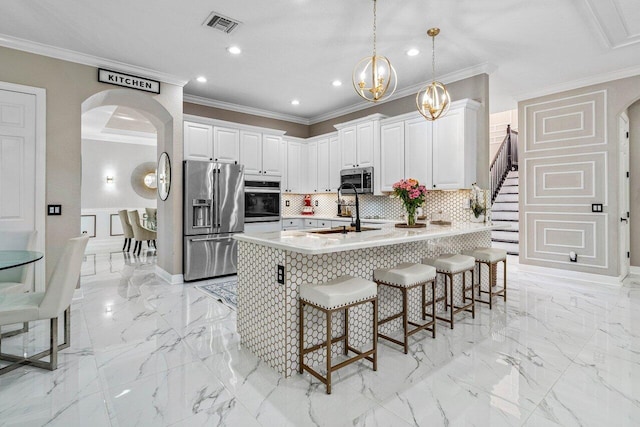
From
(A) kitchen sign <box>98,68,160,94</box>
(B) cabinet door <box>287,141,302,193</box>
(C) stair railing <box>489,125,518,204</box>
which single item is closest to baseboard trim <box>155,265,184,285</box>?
(A) kitchen sign <box>98,68,160,94</box>

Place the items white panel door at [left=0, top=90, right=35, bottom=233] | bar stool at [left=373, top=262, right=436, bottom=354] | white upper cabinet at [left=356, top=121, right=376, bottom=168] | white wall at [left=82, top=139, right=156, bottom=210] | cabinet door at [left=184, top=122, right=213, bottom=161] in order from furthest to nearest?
white wall at [left=82, top=139, right=156, bottom=210] < white upper cabinet at [left=356, top=121, right=376, bottom=168] < cabinet door at [left=184, top=122, right=213, bottom=161] < white panel door at [left=0, top=90, right=35, bottom=233] < bar stool at [left=373, top=262, right=436, bottom=354]

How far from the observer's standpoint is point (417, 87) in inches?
200

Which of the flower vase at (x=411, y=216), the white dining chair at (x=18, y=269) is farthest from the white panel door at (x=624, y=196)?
the white dining chair at (x=18, y=269)

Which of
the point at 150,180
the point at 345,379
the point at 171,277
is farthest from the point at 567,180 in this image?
the point at 150,180

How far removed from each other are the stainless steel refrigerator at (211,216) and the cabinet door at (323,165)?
1.74 m

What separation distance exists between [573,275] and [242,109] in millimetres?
6054

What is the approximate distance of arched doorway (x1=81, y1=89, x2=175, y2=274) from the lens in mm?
4258

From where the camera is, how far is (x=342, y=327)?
2.60 m

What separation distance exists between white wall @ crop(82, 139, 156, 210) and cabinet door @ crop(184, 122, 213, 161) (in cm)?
469

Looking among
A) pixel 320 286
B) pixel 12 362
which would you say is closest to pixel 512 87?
pixel 320 286

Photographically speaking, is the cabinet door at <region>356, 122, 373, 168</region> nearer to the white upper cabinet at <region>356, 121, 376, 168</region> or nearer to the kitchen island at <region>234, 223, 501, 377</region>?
the white upper cabinet at <region>356, 121, 376, 168</region>

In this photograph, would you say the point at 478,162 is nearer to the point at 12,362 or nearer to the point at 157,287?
the point at 157,287

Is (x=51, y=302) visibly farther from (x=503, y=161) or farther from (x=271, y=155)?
(x=503, y=161)

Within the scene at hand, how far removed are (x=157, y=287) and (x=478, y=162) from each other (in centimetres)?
473
